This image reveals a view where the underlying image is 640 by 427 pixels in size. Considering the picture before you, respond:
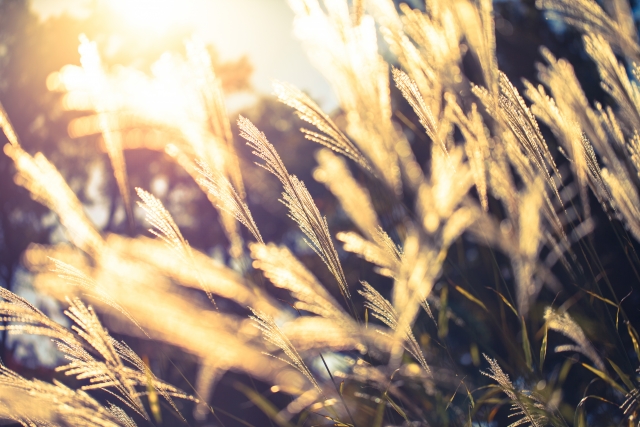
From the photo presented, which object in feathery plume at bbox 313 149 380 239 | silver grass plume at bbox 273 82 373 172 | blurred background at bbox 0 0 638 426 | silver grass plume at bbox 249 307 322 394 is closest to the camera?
feathery plume at bbox 313 149 380 239

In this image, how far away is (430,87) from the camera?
5.04 ft

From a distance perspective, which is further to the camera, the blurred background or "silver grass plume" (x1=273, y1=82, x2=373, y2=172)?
the blurred background

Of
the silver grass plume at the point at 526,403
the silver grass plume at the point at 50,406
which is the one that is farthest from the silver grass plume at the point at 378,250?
the silver grass plume at the point at 50,406

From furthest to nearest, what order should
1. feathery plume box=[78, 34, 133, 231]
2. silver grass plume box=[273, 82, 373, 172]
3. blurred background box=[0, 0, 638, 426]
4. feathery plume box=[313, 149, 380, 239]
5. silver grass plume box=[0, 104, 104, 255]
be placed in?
blurred background box=[0, 0, 638, 426] < feathery plume box=[78, 34, 133, 231] < silver grass plume box=[0, 104, 104, 255] < silver grass plume box=[273, 82, 373, 172] < feathery plume box=[313, 149, 380, 239]

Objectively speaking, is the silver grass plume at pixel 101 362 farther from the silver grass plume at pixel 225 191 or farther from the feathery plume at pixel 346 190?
the feathery plume at pixel 346 190

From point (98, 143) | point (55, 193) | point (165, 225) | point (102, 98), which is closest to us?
point (165, 225)

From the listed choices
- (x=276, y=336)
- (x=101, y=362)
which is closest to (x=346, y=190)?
(x=276, y=336)

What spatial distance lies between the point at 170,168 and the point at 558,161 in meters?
6.71

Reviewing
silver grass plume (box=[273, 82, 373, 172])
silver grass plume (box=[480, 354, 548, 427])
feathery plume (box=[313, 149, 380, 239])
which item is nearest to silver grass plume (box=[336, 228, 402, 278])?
feathery plume (box=[313, 149, 380, 239])

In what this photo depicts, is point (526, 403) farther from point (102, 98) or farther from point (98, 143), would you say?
point (98, 143)

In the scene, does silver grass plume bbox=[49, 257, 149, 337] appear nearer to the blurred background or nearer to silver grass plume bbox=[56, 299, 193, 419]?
silver grass plume bbox=[56, 299, 193, 419]

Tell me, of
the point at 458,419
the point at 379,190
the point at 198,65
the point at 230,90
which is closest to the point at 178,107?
the point at 198,65

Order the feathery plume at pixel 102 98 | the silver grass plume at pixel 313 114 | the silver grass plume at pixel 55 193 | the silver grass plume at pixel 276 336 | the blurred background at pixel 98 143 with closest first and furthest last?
the silver grass plume at pixel 276 336, the silver grass plume at pixel 313 114, the silver grass plume at pixel 55 193, the feathery plume at pixel 102 98, the blurred background at pixel 98 143

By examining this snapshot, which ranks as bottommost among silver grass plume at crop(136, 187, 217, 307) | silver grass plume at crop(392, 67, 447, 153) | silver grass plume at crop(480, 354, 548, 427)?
silver grass plume at crop(480, 354, 548, 427)
